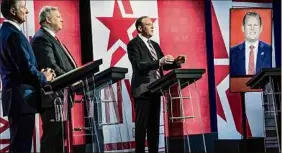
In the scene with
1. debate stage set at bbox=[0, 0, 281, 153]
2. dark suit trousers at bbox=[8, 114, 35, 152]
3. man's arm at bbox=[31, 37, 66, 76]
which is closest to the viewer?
dark suit trousers at bbox=[8, 114, 35, 152]

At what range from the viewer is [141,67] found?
6531 millimetres

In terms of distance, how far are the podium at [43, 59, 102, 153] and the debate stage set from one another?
29.6 inches

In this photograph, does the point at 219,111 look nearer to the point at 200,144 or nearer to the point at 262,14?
the point at 200,144

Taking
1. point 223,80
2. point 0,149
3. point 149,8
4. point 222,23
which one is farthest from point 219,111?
point 0,149

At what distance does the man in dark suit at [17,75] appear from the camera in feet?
15.9

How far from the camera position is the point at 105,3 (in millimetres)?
7395

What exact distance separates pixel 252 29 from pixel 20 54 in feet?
12.9

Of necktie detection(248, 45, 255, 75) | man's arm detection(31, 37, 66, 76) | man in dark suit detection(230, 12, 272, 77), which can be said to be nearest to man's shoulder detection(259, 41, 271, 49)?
man in dark suit detection(230, 12, 272, 77)

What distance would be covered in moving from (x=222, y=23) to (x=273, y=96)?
2.53 metres

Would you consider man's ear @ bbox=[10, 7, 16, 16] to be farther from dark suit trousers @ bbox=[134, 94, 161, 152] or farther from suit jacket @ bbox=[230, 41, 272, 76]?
suit jacket @ bbox=[230, 41, 272, 76]

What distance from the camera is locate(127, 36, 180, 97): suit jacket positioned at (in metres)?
6.55

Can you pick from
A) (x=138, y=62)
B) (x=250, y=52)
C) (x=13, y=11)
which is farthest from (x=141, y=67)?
(x=13, y=11)

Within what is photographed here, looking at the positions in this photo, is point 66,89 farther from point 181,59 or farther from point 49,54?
point 181,59

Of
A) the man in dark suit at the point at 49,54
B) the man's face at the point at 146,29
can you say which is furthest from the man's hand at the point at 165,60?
the man in dark suit at the point at 49,54
